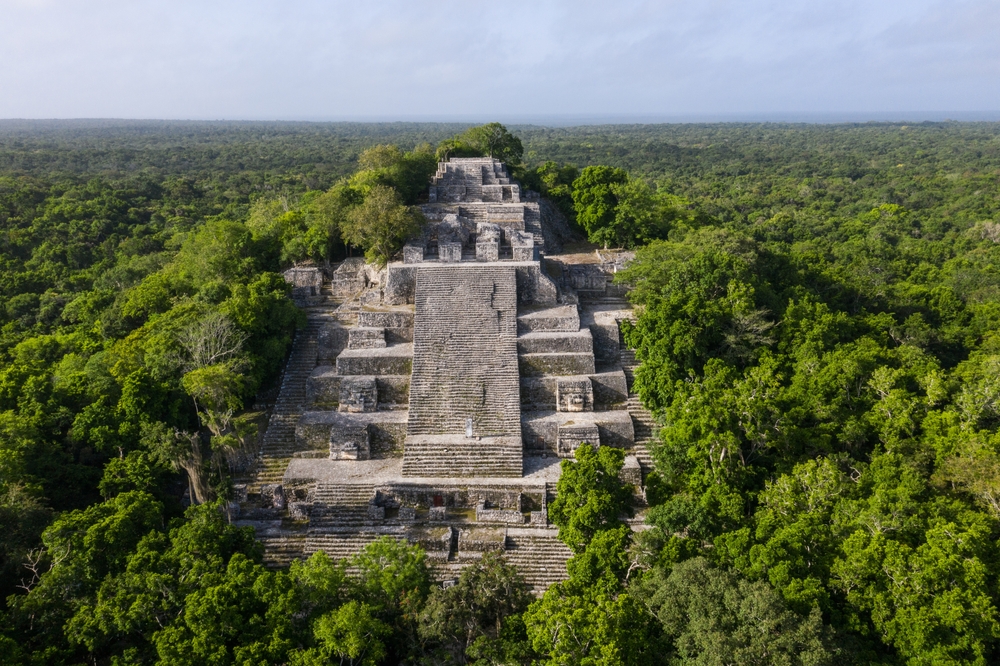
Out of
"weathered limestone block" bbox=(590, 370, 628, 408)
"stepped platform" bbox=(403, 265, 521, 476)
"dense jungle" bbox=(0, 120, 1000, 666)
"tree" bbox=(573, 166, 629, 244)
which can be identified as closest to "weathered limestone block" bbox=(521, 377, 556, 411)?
"stepped platform" bbox=(403, 265, 521, 476)

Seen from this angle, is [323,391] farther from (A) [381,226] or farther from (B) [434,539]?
(A) [381,226]

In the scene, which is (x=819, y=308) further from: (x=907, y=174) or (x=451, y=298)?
(x=907, y=174)

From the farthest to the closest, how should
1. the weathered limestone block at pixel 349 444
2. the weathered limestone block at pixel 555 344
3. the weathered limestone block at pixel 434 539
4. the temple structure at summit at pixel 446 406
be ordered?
1. the weathered limestone block at pixel 555 344
2. the weathered limestone block at pixel 349 444
3. the temple structure at summit at pixel 446 406
4. the weathered limestone block at pixel 434 539

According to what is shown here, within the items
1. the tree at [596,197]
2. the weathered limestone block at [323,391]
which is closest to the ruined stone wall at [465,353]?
the weathered limestone block at [323,391]

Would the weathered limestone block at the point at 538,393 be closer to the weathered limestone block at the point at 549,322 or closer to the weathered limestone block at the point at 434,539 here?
the weathered limestone block at the point at 549,322

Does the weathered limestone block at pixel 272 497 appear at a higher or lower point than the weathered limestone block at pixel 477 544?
higher

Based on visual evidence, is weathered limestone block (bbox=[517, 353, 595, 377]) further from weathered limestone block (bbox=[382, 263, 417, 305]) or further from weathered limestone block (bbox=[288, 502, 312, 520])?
weathered limestone block (bbox=[288, 502, 312, 520])

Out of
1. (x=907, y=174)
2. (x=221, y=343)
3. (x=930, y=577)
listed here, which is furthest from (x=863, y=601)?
(x=907, y=174)
